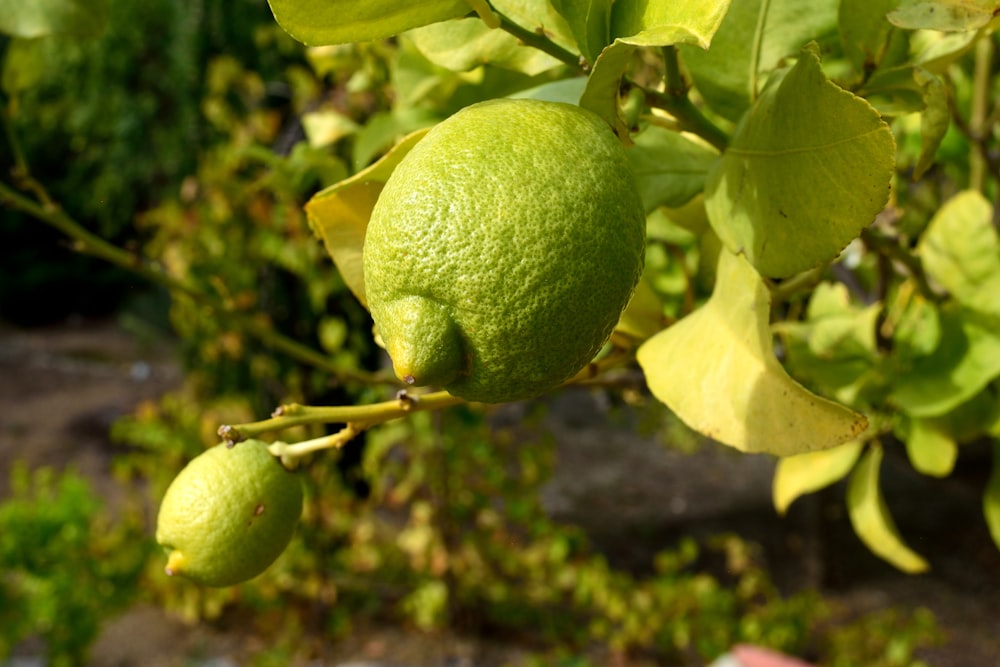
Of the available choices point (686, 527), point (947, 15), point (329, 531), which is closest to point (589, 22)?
point (947, 15)

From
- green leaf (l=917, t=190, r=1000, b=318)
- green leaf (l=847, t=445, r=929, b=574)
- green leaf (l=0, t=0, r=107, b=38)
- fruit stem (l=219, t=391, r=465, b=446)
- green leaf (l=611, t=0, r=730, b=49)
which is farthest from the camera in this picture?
green leaf (l=847, t=445, r=929, b=574)

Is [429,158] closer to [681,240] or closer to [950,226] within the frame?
[681,240]

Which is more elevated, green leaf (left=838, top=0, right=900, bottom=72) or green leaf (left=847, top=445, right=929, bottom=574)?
green leaf (left=838, top=0, right=900, bottom=72)

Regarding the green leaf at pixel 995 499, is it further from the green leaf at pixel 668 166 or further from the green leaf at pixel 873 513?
the green leaf at pixel 668 166

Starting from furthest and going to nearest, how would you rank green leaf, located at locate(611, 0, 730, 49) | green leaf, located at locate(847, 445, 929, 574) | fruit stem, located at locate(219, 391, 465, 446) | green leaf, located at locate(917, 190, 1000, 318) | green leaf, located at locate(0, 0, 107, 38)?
green leaf, located at locate(847, 445, 929, 574), green leaf, located at locate(917, 190, 1000, 318), green leaf, located at locate(0, 0, 107, 38), fruit stem, located at locate(219, 391, 465, 446), green leaf, located at locate(611, 0, 730, 49)

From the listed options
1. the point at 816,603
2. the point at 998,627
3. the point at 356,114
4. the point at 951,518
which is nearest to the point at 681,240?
the point at 356,114

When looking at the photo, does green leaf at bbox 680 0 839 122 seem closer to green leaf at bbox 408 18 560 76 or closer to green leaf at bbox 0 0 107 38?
green leaf at bbox 408 18 560 76

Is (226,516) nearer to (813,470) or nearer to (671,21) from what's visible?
(671,21)

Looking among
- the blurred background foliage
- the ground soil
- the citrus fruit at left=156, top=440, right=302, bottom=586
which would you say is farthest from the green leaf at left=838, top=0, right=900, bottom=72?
the ground soil
